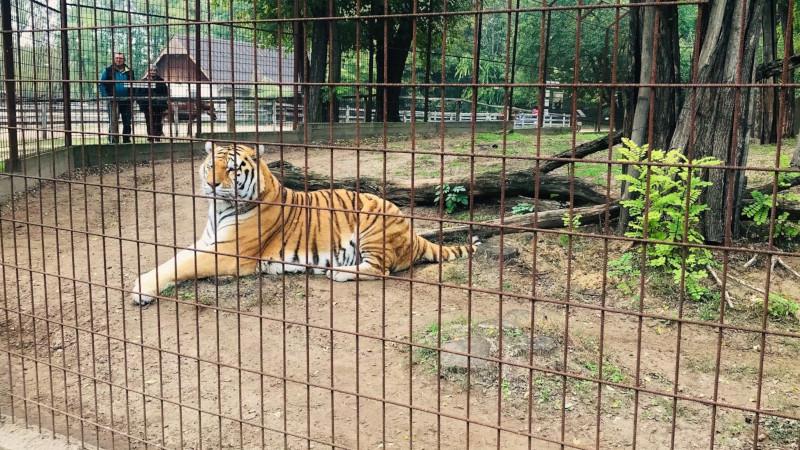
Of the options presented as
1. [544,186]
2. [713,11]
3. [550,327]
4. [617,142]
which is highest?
[713,11]

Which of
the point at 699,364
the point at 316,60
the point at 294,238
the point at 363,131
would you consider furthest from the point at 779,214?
the point at 363,131

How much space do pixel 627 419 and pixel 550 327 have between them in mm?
1006

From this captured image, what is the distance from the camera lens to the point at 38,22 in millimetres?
9430

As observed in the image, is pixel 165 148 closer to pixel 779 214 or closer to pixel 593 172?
pixel 593 172

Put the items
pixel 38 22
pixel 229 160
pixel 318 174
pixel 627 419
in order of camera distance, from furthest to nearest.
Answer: pixel 38 22, pixel 318 174, pixel 229 160, pixel 627 419

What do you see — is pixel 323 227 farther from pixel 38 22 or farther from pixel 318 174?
pixel 38 22

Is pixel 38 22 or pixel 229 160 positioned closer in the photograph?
pixel 229 160

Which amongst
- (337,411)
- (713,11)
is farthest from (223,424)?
(713,11)

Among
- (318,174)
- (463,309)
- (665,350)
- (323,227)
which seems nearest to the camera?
(665,350)

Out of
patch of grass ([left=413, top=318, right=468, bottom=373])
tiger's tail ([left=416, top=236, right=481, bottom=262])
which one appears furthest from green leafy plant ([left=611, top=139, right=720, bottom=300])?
patch of grass ([left=413, top=318, right=468, bottom=373])

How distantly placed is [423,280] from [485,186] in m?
4.56

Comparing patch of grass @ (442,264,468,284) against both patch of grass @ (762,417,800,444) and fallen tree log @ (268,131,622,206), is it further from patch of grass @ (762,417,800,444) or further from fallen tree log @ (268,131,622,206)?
patch of grass @ (762,417,800,444)

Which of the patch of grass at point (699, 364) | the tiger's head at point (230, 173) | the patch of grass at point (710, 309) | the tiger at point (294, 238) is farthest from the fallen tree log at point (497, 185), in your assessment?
the patch of grass at point (699, 364)

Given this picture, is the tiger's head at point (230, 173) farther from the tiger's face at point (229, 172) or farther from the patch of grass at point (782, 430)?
the patch of grass at point (782, 430)
